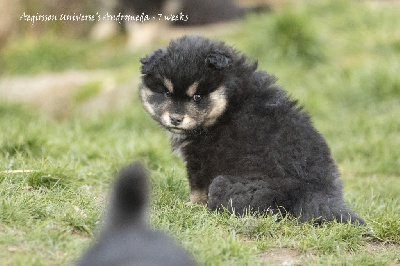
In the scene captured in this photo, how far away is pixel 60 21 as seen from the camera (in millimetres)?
14453

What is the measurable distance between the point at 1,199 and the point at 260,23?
798 cm

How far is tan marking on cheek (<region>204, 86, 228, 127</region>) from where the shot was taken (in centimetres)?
495

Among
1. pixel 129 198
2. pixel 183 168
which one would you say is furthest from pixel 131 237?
pixel 183 168

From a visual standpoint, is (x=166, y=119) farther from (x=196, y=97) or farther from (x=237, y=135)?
(x=237, y=135)

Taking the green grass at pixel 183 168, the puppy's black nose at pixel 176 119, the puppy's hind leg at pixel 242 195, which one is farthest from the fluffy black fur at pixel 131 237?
the puppy's black nose at pixel 176 119

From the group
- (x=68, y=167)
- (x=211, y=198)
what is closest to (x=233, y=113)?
(x=211, y=198)

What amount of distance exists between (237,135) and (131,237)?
7.38ft

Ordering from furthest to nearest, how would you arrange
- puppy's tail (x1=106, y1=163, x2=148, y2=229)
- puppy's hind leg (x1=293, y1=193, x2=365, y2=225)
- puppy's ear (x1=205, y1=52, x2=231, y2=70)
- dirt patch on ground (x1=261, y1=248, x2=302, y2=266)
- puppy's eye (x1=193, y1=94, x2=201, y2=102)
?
puppy's eye (x1=193, y1=94, x2=201, y2=102) < puppy's ear (x1=205, y1=52, x2=231, y2=70) < puppy's hind leg (x1=293, y1=193, x2=365, y2=225) < dirt patch on ground (x1=261, y1=248, x2=302, y2=266) < puppy's tail (x1=106, y1=163, x2=148, y2=229)

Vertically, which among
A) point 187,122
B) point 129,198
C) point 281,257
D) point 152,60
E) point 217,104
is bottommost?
point 281,257

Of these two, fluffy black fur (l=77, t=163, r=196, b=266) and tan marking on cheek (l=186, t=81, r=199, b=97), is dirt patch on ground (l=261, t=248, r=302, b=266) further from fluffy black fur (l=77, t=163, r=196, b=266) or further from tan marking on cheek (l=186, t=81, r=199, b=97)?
tan marking on cheek (l=186, t=81, r=199, b=97)

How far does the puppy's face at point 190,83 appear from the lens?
16.1 ft

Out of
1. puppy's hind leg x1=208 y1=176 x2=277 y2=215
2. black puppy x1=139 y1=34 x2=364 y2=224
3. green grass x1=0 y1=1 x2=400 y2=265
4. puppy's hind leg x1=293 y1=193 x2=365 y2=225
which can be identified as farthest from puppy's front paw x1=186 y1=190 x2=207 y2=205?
puppy's hind leg x1=293 y1=193 x2=365 y2=225

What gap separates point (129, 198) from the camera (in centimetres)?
279

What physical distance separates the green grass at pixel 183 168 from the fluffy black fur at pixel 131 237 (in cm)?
82
